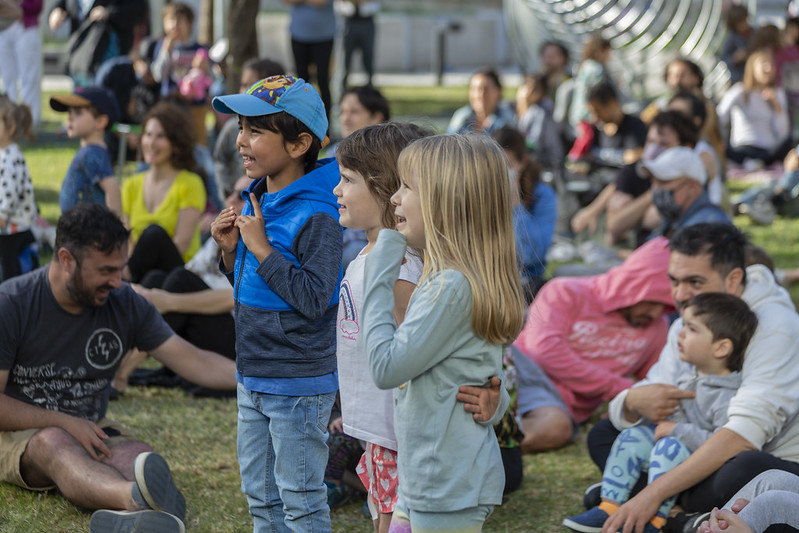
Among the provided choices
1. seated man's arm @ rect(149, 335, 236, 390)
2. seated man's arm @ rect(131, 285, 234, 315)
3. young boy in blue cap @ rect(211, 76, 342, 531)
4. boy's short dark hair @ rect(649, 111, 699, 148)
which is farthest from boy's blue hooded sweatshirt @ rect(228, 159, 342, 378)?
boy's short dark hair @ rect(649, 111, 699, 148)

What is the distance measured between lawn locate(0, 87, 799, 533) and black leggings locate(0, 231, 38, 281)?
1.17 m

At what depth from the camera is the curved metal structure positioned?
14312mm

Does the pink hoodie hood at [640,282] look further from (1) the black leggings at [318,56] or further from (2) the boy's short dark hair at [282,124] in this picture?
(1) the black leggings at [318,56]

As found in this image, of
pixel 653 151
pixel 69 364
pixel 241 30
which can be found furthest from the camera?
pixel 241 30

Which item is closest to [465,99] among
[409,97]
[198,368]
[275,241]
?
[409,97]

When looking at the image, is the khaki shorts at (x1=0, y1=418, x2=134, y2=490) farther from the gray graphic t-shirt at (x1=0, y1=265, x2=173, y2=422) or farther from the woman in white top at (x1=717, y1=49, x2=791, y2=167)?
the woman in white top at (x1=717, y1=49, x2=791, y2=167)

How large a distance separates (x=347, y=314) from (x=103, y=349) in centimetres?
145

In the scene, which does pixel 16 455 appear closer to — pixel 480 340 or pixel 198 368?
pixel 198 368

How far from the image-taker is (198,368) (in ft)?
14.2

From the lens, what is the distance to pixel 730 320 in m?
3.75

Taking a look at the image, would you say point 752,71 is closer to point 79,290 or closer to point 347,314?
point 79,290

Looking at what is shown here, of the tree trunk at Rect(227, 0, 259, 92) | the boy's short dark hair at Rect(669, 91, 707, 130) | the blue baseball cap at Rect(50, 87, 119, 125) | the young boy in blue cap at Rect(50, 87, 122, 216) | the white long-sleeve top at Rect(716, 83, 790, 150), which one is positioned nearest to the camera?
the young boy in blue cap at Rect(50, 87, 122, 216)

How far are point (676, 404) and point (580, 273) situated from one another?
3078mm

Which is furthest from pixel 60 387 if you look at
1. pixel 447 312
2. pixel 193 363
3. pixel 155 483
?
pixel 447 312
